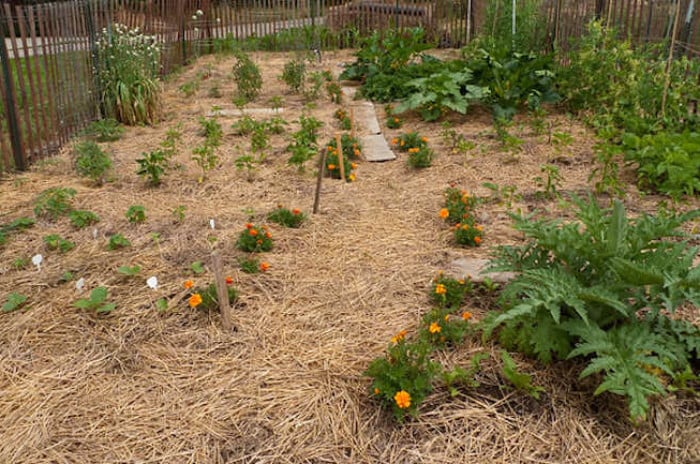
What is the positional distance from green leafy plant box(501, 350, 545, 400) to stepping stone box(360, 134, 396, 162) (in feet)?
11.1

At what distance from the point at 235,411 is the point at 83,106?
16.7ft

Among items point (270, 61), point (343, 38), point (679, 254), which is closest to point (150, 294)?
point (679, 254)

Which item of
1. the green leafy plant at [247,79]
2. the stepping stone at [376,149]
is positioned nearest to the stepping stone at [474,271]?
the stepping stone at [376,149]

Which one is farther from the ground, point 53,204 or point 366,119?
point 366,119

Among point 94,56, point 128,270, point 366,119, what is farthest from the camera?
point 366,119

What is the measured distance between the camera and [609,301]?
8.25 ft

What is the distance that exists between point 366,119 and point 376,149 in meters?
1.07

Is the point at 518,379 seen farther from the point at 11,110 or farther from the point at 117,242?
the point at 11,110

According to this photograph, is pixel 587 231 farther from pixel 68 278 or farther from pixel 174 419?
pixel 68 278

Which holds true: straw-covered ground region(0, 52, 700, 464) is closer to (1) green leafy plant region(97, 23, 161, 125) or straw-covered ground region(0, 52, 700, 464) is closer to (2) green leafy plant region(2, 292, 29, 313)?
(2) green leafy plant region(2, 292, 29, 313)

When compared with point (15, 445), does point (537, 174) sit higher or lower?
higher

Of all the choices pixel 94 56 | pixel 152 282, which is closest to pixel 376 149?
pixel 152 282

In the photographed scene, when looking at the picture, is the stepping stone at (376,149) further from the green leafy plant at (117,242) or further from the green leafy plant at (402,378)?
the green leafy plant at (402,378)

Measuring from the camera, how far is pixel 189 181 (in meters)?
5.20
